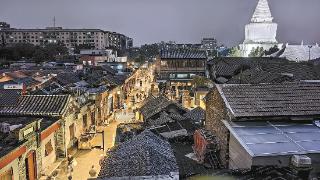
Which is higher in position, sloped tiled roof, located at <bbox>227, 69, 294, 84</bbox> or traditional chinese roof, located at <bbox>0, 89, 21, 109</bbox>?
sloped tiled roof, located at <bbox>227, 69, 294, 84</bbox>

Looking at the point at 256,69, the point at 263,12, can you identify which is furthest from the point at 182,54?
the point at 263,12

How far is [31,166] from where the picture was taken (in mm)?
26109

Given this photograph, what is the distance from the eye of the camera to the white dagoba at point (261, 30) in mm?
122125

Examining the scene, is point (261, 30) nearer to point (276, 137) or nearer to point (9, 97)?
point (9, 97)

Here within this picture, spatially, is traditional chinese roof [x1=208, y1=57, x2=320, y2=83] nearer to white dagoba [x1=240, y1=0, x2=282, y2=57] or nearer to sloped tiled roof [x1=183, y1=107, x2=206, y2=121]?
sloped tiled roof [x1=183, y1=107, x2=206, y2=121]

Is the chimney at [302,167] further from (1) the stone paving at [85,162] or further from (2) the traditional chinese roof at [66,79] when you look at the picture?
(2) the traditional chinese roof at [66,79]

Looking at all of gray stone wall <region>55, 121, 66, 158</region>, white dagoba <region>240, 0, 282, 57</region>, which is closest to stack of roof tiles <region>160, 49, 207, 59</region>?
white dagoba <region>240, 0, 282, 57</region>

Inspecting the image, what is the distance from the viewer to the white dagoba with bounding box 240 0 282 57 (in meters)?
122

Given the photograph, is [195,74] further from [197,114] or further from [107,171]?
[107,171]

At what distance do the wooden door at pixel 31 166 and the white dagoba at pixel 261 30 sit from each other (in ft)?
346

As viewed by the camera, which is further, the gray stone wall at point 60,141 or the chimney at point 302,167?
the gray stone wall at point 60,141

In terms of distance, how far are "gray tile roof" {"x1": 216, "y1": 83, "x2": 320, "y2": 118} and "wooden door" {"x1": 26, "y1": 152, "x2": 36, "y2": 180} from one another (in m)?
16.0

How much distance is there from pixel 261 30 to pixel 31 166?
11314cm

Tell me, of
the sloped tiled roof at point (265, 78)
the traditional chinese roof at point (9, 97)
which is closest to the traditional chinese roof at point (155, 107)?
the sloped tiled roof at point (265, 78)
